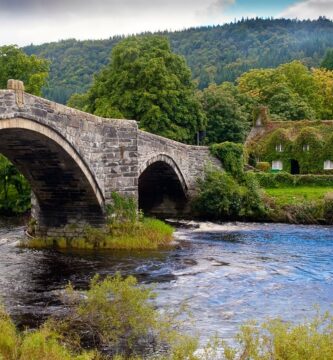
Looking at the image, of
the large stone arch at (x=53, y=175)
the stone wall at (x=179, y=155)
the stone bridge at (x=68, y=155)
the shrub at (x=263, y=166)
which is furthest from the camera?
the shrub at (x=263, y=166)

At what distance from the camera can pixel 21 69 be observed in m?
37.6

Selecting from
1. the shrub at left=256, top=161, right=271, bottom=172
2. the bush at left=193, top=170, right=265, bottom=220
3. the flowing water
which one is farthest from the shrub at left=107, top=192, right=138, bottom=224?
the shrub at left=256, top=161, right=271, bottom=172

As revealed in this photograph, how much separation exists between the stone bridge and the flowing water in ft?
7.02

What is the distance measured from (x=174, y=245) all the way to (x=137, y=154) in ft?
13.4

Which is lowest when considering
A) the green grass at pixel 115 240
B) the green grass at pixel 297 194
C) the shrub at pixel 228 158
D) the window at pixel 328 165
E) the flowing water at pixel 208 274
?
the flowing water at pixel 208 274

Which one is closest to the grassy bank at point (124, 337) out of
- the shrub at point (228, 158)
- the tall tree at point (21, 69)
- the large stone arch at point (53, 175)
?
the large stone arch at point (53, 175)

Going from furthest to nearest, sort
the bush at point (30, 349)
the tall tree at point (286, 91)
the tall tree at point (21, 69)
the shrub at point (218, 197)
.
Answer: the tall tree at point (286, 91) < the tall tree at point (21, 69) < the shrub at point (218, 197) < the bush at point (30, 349)

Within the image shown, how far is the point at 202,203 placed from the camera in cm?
3400

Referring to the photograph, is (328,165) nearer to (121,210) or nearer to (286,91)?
(286,91)

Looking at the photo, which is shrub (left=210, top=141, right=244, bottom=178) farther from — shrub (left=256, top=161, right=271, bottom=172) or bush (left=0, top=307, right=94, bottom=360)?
bush (left=0, top=307, right=94, bottom=360)

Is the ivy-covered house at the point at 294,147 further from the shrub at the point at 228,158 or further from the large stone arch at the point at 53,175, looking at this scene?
the large stone arch at the point at 53,175

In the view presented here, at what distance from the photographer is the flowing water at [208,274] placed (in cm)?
1566

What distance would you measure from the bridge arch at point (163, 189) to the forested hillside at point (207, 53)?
6633cm

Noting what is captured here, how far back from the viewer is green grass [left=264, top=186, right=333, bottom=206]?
33.7 metres
